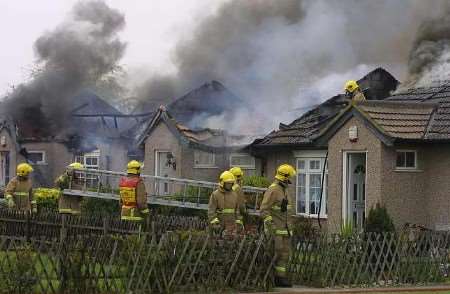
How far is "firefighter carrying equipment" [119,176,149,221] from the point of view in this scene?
21062 mm

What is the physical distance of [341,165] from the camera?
83.7 ft

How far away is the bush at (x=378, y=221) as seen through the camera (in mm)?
22281

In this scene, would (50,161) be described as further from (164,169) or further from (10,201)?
(10,201)

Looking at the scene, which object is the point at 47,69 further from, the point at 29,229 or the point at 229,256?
the point at 229,256

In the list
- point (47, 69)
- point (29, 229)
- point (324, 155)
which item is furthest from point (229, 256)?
point (47, 69)

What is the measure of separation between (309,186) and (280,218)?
11107 mm

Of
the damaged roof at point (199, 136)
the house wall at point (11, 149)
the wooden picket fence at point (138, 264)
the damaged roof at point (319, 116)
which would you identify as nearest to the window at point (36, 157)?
the house wall at point (11, 149)

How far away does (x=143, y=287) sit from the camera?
15.4 metres

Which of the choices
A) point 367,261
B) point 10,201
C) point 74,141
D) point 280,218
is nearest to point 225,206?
point 280,218

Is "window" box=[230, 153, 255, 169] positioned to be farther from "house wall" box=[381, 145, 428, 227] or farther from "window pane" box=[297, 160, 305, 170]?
"house wall" box=[381, 145, 428, 227]

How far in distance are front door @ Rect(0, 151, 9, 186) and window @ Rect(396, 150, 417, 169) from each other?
20.7 metres

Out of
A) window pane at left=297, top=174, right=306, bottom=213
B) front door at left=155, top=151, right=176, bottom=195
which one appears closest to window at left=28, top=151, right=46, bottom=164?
front door at left=155, top=151, right=176, bottom=195

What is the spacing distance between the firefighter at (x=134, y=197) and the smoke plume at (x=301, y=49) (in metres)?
10.3

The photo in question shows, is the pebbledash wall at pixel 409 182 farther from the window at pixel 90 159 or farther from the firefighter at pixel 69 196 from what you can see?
the window at pixel 90 159
